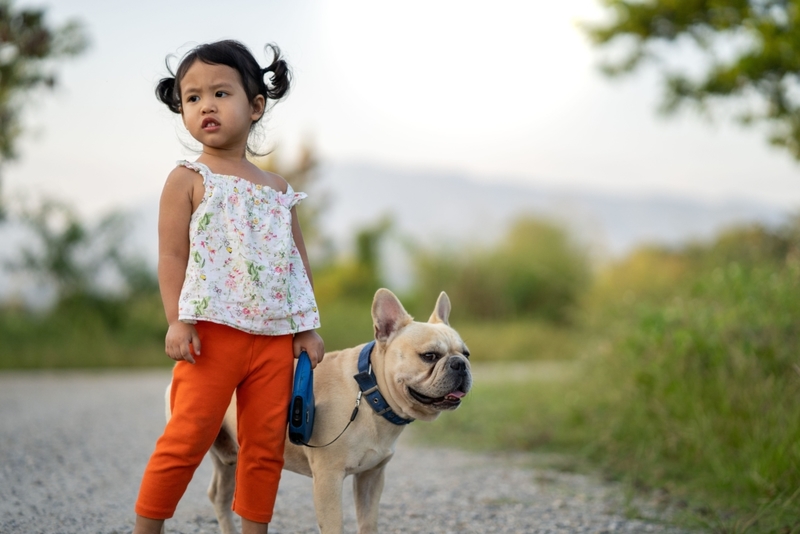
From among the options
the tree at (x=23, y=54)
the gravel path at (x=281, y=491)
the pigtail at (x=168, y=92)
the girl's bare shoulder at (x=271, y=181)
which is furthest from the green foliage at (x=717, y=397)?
the tree at (x=23, y=54)

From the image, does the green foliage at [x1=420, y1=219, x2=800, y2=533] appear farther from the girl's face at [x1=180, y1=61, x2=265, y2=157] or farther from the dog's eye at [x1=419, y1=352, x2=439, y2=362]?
the girl's face at [x1=180, y1=61, x2=265, y2=157]

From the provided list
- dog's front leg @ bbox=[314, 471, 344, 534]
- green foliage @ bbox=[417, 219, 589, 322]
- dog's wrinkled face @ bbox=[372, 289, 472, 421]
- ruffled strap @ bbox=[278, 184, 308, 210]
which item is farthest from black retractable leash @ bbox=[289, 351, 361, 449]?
green foliage @ bbox=[417, 219, 589, 322]

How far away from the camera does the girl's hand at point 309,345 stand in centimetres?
295

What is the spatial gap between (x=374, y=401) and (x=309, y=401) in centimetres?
25

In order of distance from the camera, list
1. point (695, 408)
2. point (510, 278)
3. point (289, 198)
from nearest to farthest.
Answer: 1. point (289, 198)
2. point (695, 408)
3. point (510, 278)

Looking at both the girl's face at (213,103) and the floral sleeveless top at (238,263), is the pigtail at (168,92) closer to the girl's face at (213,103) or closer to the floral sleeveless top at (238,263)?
the girl's face at (213,103)

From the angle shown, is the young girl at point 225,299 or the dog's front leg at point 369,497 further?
the dog's front leg at point 369,497

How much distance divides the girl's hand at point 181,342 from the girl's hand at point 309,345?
392 mm

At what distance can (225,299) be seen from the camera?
276 cm

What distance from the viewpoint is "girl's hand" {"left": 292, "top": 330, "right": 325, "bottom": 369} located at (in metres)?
2.95

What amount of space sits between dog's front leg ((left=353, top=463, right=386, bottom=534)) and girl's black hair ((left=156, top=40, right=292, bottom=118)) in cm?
150

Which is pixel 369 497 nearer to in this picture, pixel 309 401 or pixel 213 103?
pixel 309 401

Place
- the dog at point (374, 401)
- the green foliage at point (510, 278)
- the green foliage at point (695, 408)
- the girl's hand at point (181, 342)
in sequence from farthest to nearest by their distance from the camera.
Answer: the green foliage at point (510, 278), the green foliage at point (695, 408), the dog at point (374, 401), the girl's hand at point (181, 342)

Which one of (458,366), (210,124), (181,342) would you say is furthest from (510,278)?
(181,342)
